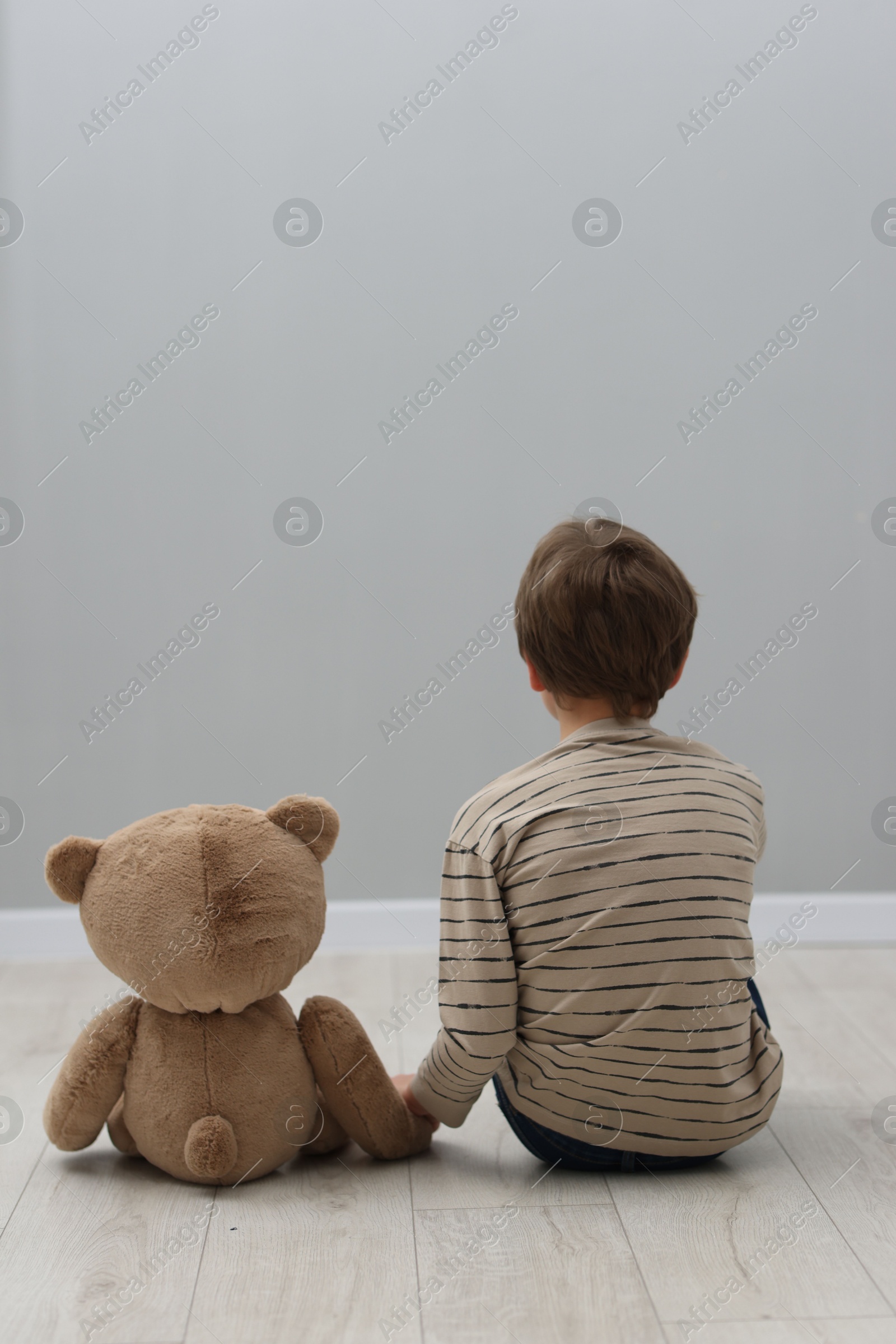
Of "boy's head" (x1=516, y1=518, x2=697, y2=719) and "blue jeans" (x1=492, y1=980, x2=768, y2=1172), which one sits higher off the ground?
"boy's head" (x1=516, y1=518, x2=697, y2=719)

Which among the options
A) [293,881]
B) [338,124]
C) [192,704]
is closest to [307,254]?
[338,124]

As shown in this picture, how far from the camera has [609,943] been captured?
110 cm

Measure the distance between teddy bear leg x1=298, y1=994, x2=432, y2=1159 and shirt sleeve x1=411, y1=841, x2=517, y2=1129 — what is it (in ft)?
0.31

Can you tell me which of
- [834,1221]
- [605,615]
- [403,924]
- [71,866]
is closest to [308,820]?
[71,866]

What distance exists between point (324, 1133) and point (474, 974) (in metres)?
0.28

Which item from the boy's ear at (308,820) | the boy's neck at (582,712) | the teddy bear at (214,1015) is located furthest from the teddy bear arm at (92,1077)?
the boy's neck at (582,712)

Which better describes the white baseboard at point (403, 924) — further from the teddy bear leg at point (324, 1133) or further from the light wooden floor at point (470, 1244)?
the teddy bear leg at point (324, 1133)

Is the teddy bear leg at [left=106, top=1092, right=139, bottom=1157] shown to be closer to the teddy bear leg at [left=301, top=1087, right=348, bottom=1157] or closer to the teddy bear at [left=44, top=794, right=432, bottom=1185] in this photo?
the teddy bear at [left=44, top=794, right=432, bottom=1185]

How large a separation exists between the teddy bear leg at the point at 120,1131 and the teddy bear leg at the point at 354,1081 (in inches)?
8.1

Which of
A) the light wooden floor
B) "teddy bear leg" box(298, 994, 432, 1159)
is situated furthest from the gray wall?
"teddy bear leg" box(298, 994, 432, 1159)

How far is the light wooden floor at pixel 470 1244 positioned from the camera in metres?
0.94

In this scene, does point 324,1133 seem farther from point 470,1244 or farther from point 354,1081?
point 470,1244

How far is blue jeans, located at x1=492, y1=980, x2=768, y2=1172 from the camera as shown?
1181 mm

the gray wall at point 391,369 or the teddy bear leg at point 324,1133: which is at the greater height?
the gray wall at point 391,369
